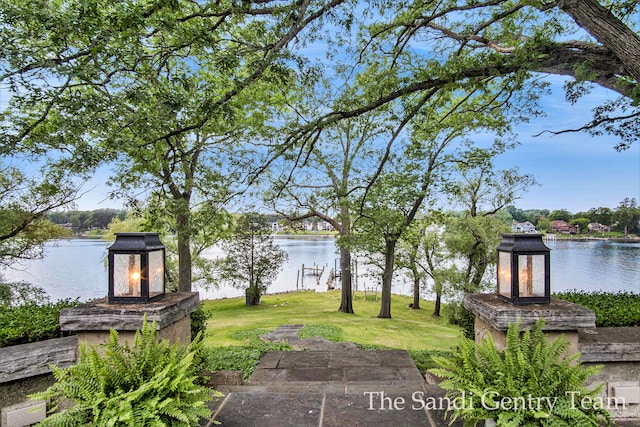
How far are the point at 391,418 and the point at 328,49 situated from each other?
18.7 feet

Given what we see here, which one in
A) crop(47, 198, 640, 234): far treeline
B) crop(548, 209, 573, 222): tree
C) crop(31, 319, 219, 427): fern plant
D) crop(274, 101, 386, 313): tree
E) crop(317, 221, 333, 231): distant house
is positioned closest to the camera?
crop(31, 319, 219, 427): fern plant

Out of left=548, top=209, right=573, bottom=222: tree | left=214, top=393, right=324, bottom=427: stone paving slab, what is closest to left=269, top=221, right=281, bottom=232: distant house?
left=548, top=209, right=573, bottom=222: tree

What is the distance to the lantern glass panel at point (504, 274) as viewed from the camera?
2289mm

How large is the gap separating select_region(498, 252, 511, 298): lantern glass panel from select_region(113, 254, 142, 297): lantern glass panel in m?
2.56

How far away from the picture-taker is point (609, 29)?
294cm

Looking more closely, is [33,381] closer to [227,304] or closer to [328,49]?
[328,49]

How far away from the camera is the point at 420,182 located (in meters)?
8.45

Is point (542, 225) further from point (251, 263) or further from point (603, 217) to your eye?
point (251, 263)

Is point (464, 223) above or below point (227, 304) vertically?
above

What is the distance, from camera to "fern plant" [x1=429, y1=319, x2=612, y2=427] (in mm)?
1482

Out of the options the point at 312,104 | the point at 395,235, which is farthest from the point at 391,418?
the point at 312,104

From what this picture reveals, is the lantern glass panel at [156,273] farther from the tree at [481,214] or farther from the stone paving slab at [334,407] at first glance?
the tree at [481,214]

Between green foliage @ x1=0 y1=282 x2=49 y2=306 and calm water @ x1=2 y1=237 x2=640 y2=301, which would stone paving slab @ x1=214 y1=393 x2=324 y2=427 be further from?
green foliage @ x1=0 y1=282 x2=49 y2=306

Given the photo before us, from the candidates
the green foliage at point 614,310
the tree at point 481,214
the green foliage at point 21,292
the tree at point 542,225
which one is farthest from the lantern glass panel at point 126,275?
the tree at point 481,214
